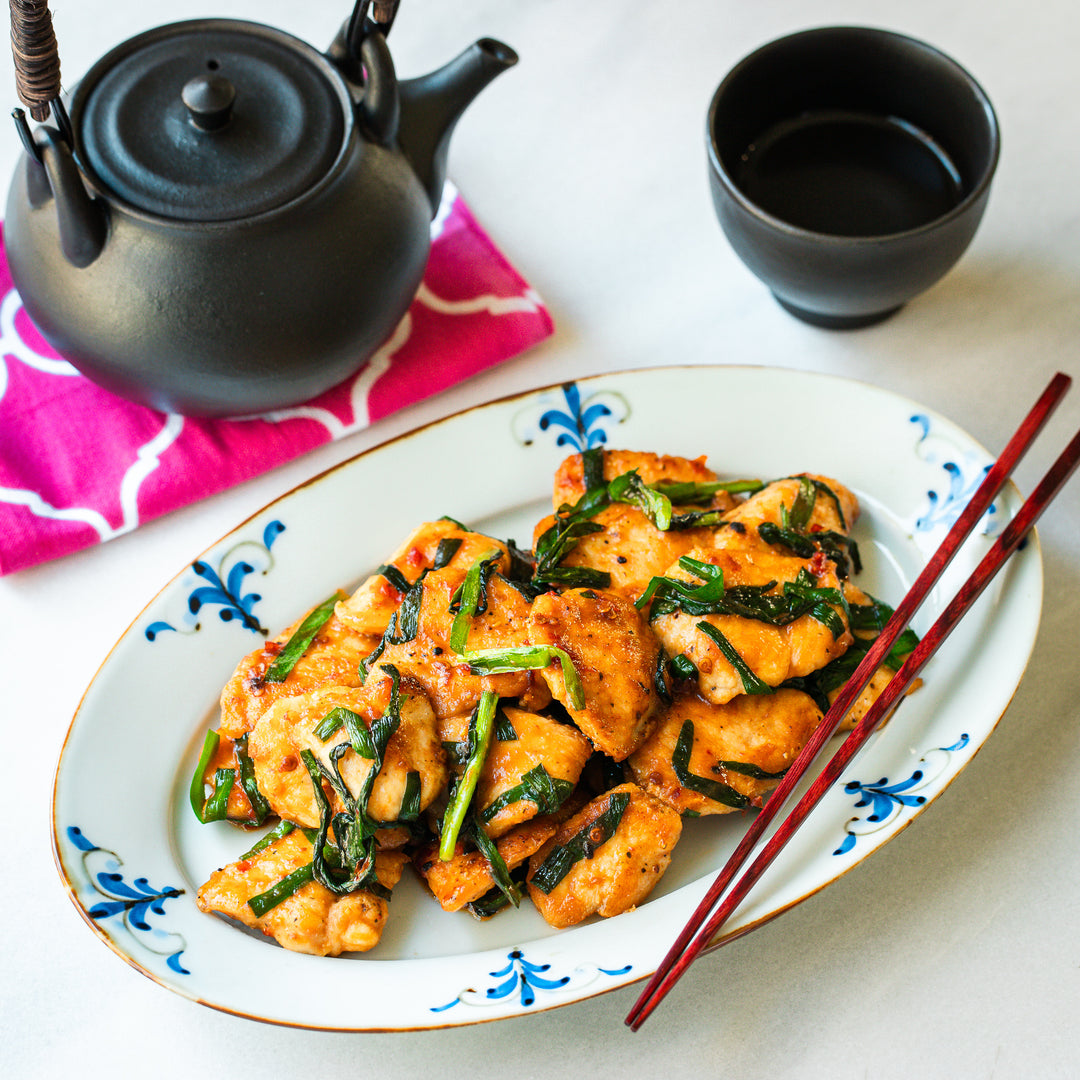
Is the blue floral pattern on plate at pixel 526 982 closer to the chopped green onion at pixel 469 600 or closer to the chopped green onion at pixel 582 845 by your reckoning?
the chopped green onion at pixel 582 845

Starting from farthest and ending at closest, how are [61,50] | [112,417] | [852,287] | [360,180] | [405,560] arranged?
[61,50] → [112,417] → [852,287] → [360,180] → [405,560]

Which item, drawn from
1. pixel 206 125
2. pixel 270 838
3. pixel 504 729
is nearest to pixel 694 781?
pixel 504 729

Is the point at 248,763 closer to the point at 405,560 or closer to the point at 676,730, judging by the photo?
the point at 405,560

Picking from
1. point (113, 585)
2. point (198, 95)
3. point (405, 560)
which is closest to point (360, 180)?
point (198, 95)

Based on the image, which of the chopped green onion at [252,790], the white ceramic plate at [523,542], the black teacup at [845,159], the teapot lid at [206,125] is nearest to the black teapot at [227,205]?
the teapot lid at [206,125]

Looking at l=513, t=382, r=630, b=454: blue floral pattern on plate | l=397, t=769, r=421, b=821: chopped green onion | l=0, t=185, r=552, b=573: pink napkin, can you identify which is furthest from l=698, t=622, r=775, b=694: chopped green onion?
l=0, t=185, r=552, b=573: pink napkin

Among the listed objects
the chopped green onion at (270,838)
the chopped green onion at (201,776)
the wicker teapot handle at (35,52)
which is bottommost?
the chopped green onion at (201,776)

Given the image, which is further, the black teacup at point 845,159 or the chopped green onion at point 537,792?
the black teacup at point 845,159
